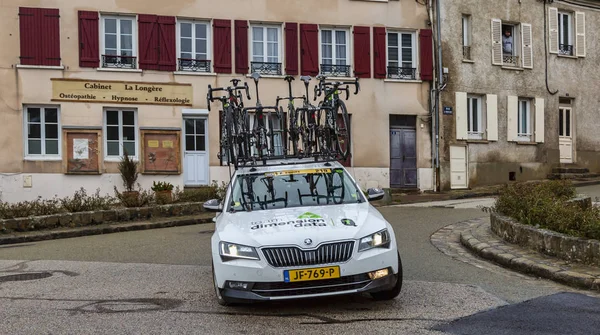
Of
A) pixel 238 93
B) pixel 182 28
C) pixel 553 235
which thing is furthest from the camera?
pixel 182 28

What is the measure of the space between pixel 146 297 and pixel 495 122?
797 inches

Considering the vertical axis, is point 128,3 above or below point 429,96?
above

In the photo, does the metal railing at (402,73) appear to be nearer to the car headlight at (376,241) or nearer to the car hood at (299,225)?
the car hood at (299,225)

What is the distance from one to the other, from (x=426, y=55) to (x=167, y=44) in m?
9.17

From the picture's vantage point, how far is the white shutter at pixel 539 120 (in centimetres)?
2650

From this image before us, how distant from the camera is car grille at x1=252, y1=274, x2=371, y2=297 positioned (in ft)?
20.9

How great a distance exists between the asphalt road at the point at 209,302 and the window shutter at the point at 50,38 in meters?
11.5

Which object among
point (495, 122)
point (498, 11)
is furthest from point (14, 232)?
point (498, 11)

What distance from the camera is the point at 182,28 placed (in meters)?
22.7

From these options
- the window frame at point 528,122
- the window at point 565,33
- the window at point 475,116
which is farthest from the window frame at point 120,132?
the window at point 565,33

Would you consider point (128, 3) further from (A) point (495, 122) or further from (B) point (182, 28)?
(A) point (495, 122)

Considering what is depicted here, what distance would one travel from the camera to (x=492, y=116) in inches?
1000

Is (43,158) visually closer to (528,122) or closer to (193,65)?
(193,65)

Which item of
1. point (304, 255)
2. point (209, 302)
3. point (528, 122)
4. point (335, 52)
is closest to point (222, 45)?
point (335, 52)
